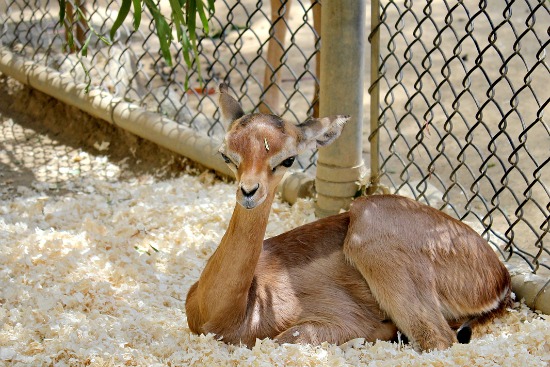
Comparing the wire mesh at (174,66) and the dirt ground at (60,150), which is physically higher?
the wire mesh at (174,66)

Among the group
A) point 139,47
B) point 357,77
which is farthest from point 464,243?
point 139,47

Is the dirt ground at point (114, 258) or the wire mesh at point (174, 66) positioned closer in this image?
the dirt ground at point (114, 258)

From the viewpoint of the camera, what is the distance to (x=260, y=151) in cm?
301

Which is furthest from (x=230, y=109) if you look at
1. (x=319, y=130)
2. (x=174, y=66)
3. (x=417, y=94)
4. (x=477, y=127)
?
(x=477, y=127)

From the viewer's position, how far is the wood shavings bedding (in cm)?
320


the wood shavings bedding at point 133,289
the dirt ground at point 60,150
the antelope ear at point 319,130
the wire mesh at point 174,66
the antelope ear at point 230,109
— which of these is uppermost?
the wire mesh at point 174,66

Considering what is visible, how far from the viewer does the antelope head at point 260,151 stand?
9.63 feet

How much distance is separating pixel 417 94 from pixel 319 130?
1924mm

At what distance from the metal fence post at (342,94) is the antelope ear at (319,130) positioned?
0.92 metres

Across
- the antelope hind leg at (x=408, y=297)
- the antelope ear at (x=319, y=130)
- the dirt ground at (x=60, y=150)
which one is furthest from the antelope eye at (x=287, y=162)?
the dirt ground at (x=60, y=150)

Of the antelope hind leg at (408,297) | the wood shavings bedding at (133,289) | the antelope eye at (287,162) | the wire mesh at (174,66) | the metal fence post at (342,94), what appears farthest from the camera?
the wire mesh at (174,66)

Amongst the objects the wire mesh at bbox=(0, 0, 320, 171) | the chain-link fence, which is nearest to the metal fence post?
the chain-link fence

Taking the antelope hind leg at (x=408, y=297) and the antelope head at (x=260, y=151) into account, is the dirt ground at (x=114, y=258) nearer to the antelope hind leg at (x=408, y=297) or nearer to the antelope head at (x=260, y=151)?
the antelope hind leg at (x=408, y=297)

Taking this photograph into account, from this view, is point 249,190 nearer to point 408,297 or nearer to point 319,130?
point 319,130
